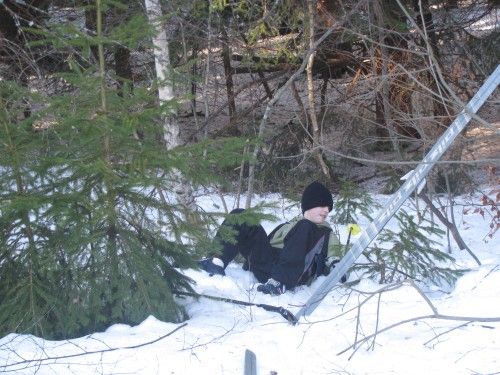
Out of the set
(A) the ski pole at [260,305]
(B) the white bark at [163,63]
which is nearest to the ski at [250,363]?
(A) the ski pole at [260,305]

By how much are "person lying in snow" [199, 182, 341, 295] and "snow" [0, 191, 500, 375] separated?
51 cm

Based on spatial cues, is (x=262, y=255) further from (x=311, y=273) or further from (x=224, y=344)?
(x=224, y=344)

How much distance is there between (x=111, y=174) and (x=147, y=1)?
12.8 ft

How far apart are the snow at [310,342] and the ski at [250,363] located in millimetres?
53

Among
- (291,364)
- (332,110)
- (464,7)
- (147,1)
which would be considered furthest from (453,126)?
(464,7)

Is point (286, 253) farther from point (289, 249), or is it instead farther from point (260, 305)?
point (260, 305)

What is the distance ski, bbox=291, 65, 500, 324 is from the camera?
479cm

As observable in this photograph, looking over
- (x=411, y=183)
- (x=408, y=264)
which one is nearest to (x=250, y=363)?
(x=411, y=183)

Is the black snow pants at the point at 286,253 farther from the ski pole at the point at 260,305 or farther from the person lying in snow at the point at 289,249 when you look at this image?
the ski pole at the point at 260,305

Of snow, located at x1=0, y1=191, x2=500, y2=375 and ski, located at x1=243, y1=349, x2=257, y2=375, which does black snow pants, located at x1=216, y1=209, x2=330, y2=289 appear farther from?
ski, located at x1=243, y1=349, x2=257, y2=375

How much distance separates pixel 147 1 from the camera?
8.41 meters

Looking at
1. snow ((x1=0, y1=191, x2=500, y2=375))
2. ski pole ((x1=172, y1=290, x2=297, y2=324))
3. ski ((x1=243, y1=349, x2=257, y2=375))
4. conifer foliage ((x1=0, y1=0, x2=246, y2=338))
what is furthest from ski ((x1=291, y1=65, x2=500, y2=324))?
conifer foliage ((x1=0, y1=0, x2=246, y2=338))

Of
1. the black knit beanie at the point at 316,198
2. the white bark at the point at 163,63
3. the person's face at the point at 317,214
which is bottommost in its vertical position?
the person's face at the point at 317,214

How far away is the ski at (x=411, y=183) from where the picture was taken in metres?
4.79
